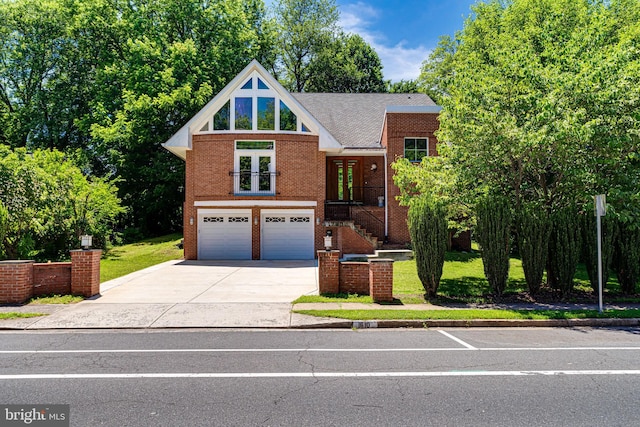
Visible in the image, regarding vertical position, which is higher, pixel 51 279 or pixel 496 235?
pixel 496 235

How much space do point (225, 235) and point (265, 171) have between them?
3747 mm

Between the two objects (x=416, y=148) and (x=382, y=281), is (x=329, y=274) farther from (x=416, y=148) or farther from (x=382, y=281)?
(x=416, y=148)

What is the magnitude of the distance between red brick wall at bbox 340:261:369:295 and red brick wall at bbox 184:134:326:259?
8301mm

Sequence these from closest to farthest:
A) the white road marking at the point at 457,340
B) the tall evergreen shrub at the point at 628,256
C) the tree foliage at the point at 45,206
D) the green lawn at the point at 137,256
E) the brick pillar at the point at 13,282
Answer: the white road marking at the point at 457,340 → the brick pillar at the point at 13,282 → the tall evergreen shrub at the point at 628,256 → the tree foliage at the point at 45,206 → the green lawn at the point at 137,256

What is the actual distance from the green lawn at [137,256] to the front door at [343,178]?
352 inches

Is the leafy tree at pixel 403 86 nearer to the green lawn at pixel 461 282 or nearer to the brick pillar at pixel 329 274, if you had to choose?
the green lawn at pixel 461 282

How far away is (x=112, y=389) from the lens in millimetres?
4895

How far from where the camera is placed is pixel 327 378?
17.5 ft

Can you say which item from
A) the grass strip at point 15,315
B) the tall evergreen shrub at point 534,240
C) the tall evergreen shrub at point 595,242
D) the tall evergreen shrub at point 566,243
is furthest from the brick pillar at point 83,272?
the tall evergreen shrub at point 595,242

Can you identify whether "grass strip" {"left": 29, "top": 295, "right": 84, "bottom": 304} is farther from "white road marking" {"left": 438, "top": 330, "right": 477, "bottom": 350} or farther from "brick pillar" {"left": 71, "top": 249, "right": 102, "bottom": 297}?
"white road marking" {"left": 438, "top": 330, "right": 477, "bottom": 350}

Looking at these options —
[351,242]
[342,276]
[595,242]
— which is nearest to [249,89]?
[351,242]

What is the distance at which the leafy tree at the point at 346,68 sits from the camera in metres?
40.8

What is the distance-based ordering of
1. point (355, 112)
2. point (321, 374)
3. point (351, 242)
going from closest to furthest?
1. point (321, 374)
2. point (351, 242)
3. point (355, 112)

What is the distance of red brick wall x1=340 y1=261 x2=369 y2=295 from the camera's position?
11195 mm
